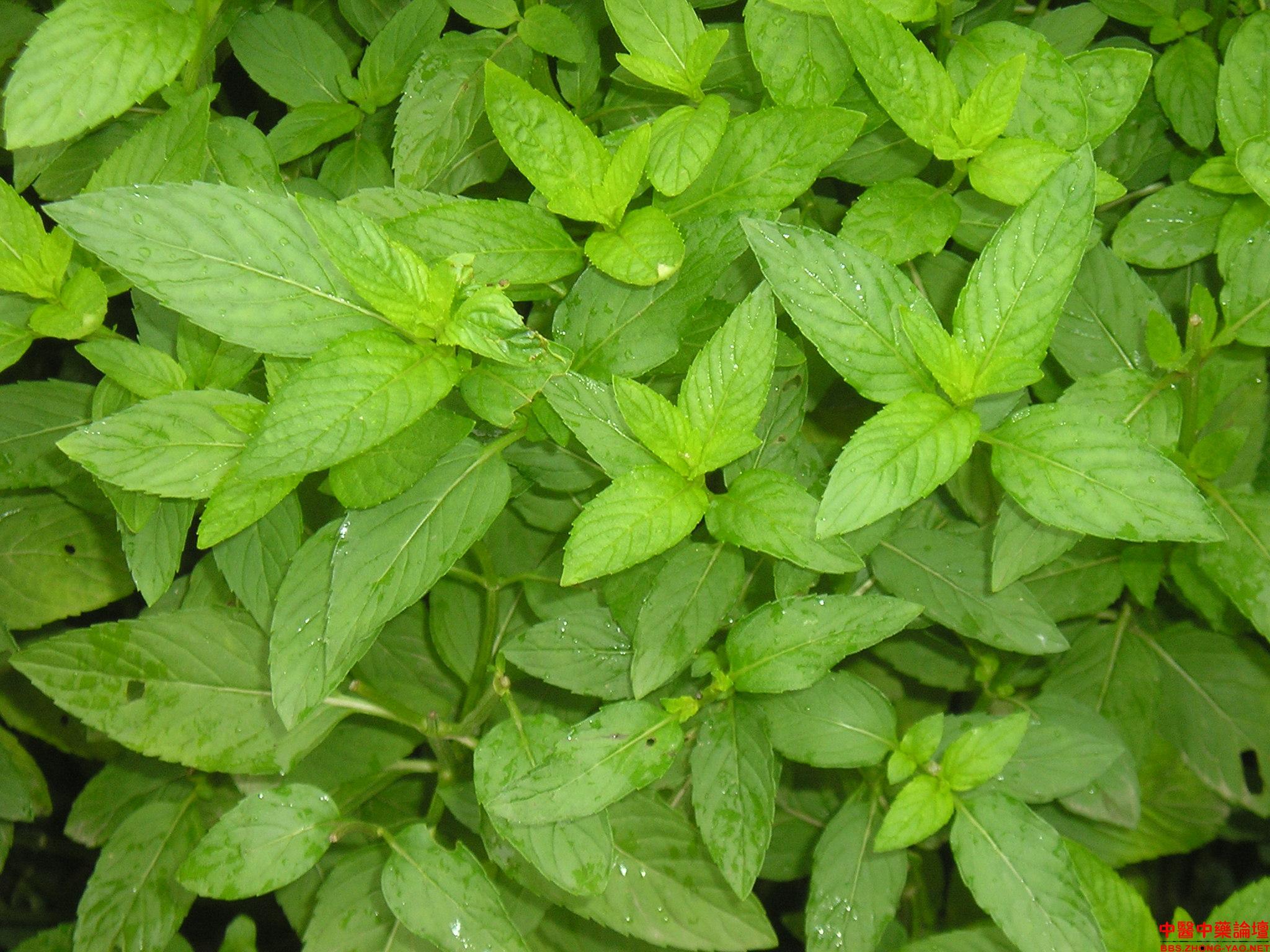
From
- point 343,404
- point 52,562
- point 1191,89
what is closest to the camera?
point 343,404

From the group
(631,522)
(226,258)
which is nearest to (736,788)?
(631,522)

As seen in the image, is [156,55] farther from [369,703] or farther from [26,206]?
[369,703]

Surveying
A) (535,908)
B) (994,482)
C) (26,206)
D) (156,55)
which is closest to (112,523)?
(26,206)

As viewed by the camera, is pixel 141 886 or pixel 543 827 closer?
pixel 543 827

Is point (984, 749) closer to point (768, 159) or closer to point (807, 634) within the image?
point (807, 634)

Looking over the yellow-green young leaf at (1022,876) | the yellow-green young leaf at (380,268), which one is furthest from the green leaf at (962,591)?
the yellow-green young leaf at (380,268)

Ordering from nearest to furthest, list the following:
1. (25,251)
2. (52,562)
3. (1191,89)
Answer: (25,251)
(1191,89)
(52,562)

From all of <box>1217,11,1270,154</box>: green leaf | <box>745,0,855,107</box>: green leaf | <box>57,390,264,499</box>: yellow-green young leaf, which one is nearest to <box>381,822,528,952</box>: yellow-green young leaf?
<box>57,390,264,499</box>: yellow-green young leaf
